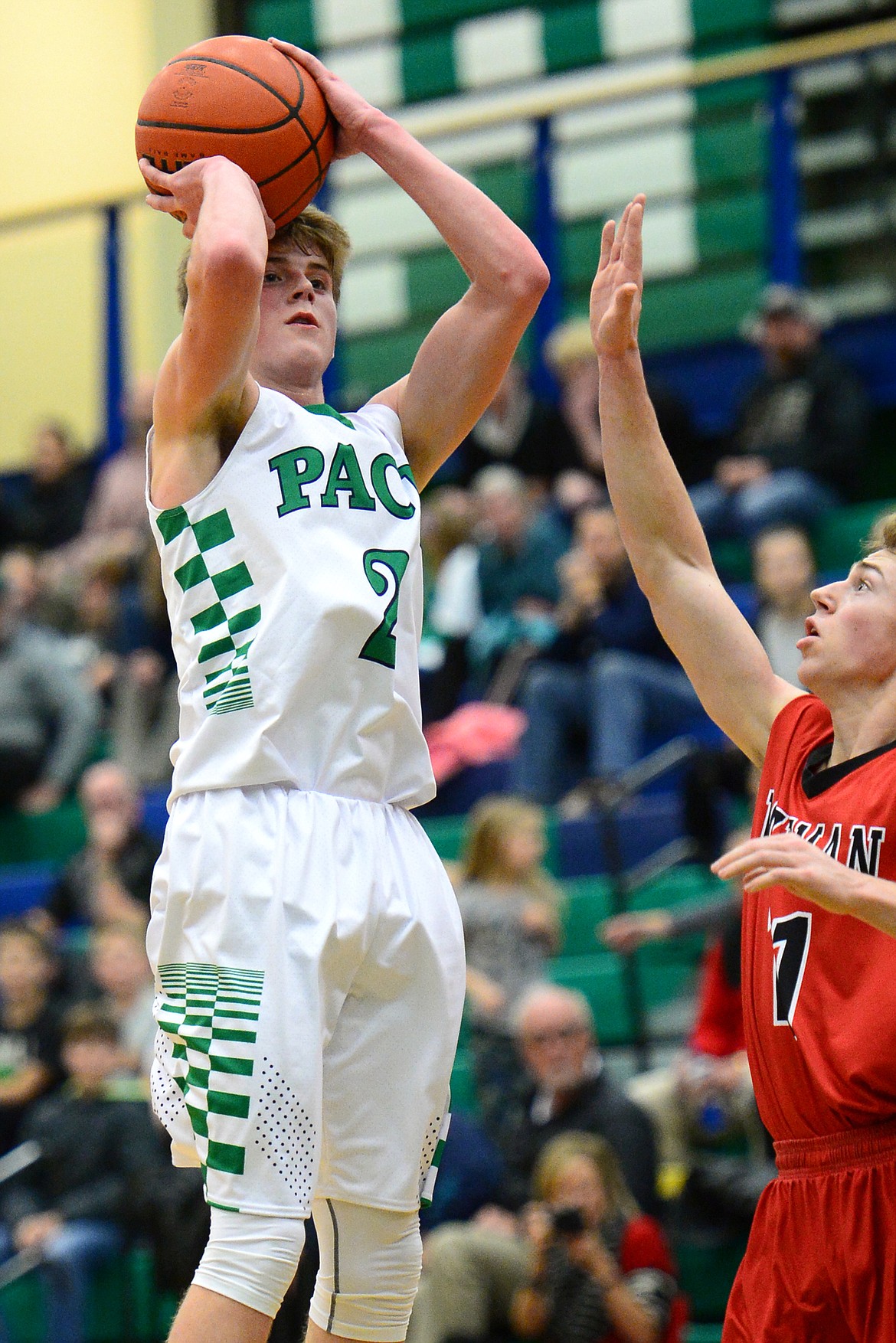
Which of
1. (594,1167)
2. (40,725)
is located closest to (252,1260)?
(594,1167)

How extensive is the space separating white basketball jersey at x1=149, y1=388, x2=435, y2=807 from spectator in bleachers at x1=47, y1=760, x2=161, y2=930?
553cm

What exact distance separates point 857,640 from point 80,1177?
15.5 feet

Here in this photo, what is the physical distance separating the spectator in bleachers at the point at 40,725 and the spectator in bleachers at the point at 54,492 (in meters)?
1.75

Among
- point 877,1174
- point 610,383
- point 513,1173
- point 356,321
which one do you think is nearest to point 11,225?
point 356,321

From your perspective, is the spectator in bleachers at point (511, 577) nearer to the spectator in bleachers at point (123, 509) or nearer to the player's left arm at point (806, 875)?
the spectator in bleachers at point (123, 509)

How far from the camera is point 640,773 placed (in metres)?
8.16

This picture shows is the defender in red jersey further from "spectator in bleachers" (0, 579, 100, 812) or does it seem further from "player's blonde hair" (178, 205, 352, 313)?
"spectator in bleachers" (0, 579, 100, 812)

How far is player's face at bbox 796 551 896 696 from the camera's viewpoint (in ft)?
10.7

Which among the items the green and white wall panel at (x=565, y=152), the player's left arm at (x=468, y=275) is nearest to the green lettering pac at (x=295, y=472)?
the player's left arm at (x=468, y=275)

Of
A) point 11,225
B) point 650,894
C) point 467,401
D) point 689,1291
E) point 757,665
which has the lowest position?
point 689,1291

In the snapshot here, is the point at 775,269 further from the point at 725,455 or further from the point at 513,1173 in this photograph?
the point at 513,1173

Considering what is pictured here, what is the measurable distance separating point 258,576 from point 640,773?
525 centimetres

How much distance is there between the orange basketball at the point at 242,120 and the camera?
3.25 meters

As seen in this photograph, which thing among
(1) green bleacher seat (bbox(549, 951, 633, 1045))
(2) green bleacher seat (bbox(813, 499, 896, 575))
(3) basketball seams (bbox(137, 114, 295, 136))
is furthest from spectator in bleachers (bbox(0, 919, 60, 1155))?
(3) basketball seams (bbox(137, 114, 295, 136))
